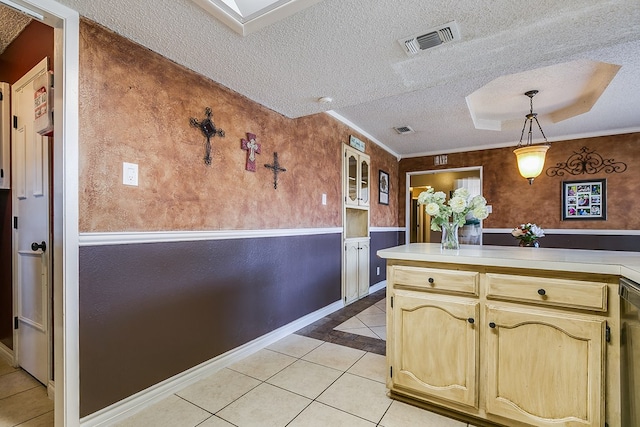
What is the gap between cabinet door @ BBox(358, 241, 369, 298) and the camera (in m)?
4.27

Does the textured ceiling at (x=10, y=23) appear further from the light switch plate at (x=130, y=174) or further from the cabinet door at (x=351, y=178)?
the cabinet door at (x=351, y=178)

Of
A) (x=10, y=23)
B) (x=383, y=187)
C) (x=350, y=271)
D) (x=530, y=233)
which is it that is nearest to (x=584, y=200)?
(x=530, y=233)

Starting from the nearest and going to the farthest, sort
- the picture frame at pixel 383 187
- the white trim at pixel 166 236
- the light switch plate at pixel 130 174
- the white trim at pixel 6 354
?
the white trim at pixel 166 236, the light switch plate at pixel 130 174, the white trim at pixel 6 354, the picture frame at pixel 383 187

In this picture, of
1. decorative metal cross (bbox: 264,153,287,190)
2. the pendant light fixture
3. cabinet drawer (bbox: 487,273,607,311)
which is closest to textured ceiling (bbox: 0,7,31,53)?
decorative metal cross (bbox: 264,153,287,190)

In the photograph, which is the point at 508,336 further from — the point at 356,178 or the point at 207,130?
the point at 356,178

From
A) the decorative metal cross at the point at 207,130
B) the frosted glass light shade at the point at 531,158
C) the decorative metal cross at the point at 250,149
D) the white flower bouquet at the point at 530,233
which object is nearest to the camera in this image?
the decorative metal cross at the point at 207,130

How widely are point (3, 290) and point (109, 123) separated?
187cm

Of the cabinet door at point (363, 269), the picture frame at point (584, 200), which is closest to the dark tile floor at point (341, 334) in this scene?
the cabinet door at point (363, 269)

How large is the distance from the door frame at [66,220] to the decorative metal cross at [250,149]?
116 cm

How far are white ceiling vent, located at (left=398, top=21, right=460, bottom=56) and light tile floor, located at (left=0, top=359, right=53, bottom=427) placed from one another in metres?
2.93

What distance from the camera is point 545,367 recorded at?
1.42 m

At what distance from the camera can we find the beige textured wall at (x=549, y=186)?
420 centimetres

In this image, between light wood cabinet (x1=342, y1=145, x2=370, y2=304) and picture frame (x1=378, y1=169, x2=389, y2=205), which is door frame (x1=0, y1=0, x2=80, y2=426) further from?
picture frame (x1=378, y1=169, x2=389, y2=205)

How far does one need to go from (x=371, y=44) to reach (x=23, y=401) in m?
3.01
